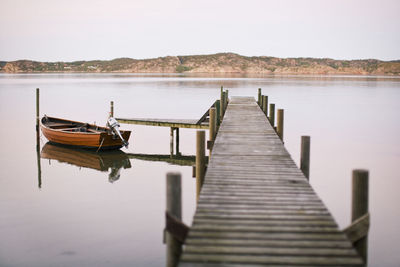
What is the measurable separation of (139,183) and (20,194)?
3.90 meters

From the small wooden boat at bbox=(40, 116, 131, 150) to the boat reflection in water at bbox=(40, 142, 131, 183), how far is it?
0.33 metres

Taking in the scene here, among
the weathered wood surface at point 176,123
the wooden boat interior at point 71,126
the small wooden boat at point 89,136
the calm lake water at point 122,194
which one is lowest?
the calm lake water at point 122,194

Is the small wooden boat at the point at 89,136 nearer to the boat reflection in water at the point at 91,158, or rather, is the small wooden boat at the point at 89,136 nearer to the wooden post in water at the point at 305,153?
the boat reflection in water at the point at 91,158

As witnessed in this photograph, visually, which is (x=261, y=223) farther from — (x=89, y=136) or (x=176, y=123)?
(x=89, y=136)

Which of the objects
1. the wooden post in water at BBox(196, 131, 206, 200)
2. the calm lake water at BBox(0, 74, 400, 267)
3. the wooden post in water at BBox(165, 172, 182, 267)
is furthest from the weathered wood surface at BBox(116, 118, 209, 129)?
the wooden post in water at BBox(165, 172, 182, 267)

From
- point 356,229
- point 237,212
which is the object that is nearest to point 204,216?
point 237,212

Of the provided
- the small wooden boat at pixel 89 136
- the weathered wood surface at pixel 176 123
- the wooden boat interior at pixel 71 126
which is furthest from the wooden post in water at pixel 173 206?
the wooden boat interior at pixel 71 126

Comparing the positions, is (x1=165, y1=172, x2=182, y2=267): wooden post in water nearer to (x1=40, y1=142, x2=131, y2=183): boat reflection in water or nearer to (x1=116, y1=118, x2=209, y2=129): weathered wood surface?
(x1=40, y1=142, x2=131, y2=183): boat reflection in water

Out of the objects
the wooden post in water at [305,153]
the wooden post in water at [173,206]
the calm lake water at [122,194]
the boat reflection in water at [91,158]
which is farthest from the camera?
the boat reflection in water at [91,158]

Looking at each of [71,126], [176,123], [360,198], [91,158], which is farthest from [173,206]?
[71,126]

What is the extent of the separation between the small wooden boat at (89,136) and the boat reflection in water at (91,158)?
33cm

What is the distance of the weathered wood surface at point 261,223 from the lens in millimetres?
4945

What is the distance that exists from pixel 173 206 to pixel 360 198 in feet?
7.62

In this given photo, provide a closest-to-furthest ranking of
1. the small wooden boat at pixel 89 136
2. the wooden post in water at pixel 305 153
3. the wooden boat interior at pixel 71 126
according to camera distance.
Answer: the wooden post in water at pixel 305 153, the small wooden boat at pixel 89 136, the wooden boat interior at pixel 71 126
